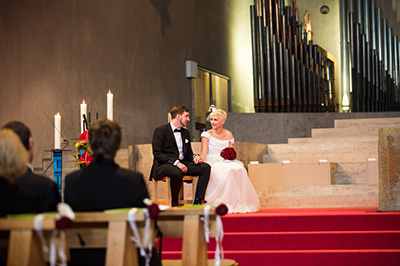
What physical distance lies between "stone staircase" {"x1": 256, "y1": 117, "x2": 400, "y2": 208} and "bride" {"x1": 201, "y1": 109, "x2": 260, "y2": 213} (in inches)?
25.6

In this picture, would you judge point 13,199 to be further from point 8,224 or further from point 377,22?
point 377,22

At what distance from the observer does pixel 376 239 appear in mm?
4637

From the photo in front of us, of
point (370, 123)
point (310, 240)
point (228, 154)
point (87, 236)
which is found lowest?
point (310, 240)

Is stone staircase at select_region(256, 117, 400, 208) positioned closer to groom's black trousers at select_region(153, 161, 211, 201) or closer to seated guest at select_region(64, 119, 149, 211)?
groom's black trousers at select_region(153, 161, 211, 201)

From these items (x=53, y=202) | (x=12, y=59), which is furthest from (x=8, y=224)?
(x=12, y=59)

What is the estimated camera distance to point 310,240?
472 cm

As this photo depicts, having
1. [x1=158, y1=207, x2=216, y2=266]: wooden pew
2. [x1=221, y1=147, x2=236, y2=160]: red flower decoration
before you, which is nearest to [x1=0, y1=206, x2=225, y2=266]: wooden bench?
[x1=158, y1=207, x2=216, y2=266]: wooden pew

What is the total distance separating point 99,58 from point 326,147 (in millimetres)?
3445

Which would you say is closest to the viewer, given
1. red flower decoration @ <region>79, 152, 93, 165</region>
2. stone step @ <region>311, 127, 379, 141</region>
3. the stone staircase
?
red flower decoration @ <region>79, 152, 93, 165</region>

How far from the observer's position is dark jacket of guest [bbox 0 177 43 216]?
2539 millimetres

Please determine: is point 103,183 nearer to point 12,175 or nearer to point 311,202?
point 12,175

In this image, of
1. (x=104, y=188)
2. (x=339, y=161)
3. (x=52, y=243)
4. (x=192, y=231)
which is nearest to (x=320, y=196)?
(x=339, y=161)

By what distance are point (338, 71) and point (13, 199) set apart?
35.9ft

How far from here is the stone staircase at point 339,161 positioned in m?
6.73
